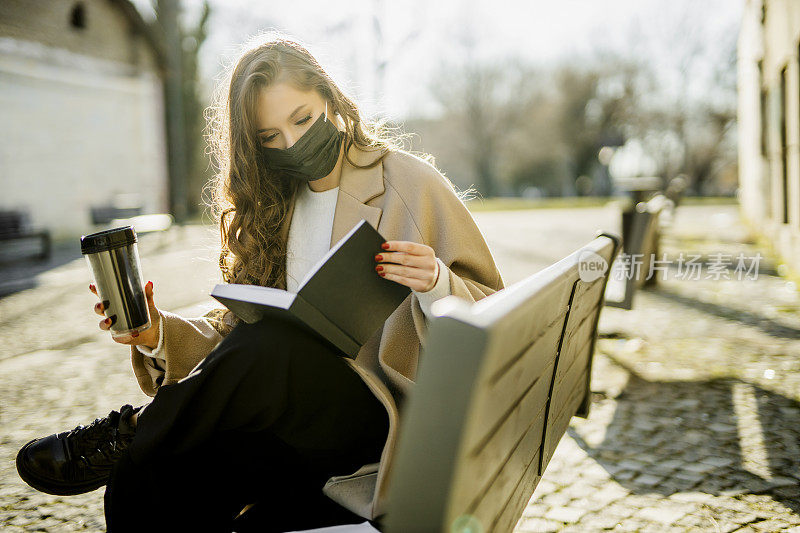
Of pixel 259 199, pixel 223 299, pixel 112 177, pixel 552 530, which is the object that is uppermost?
pixel 112 177

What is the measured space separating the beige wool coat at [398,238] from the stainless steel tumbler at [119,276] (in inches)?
8.0

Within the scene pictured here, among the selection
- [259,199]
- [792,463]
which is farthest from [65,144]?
[792,463]

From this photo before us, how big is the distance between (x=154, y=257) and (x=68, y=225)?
693cm

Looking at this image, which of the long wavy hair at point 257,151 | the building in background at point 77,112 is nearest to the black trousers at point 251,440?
the long wavy hair at point 257,151

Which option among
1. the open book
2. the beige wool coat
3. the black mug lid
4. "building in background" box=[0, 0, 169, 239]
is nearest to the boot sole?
the beige wool coat

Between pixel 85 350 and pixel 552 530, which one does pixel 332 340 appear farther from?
pixel 85 350

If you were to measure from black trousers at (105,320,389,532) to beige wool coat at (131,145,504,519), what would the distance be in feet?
0.33

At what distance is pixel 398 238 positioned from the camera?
2344 millimetres

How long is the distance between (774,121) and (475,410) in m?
10.5

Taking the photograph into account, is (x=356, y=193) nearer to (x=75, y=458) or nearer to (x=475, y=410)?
(x=75, y=458)

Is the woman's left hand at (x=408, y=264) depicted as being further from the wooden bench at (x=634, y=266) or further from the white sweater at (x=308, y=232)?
the wooden bench at (x=634, y=266)

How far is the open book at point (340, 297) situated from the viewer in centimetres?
165

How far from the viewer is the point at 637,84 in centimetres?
4356

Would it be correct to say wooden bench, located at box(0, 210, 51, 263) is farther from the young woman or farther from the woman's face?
the woman's face
